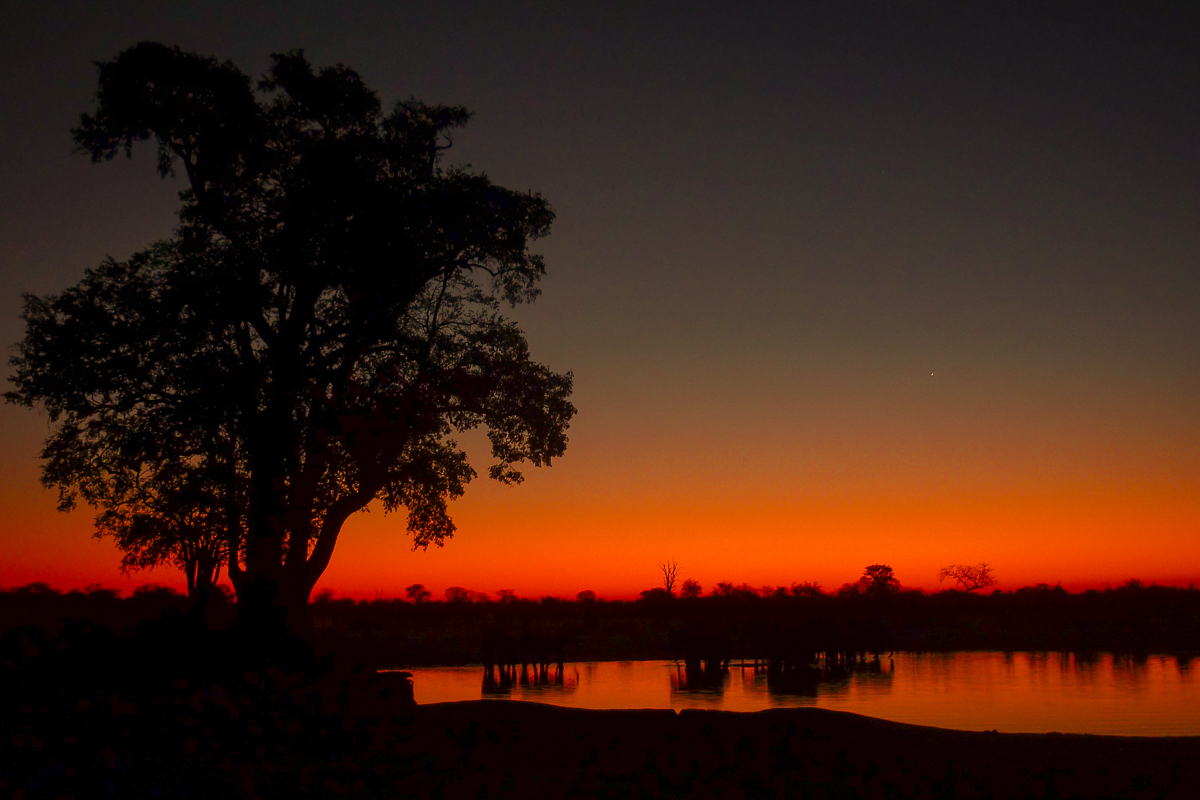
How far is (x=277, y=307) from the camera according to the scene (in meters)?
22.3

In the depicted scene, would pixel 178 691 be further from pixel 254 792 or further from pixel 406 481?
pixel 406 481

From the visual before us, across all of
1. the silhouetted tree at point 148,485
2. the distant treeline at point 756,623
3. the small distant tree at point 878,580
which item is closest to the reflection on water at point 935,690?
the distant treeline at point 756,623

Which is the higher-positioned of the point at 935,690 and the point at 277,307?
the point at 277,307

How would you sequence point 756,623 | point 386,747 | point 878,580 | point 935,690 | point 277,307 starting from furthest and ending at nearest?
point 878,580, point 756,623, point 935,690, point 277,307, point 386,747

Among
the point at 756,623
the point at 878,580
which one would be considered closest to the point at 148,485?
the point at 756,623

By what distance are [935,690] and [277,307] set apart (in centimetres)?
3079

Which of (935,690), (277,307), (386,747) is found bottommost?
(935,690)

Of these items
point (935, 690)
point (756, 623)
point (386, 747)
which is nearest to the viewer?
point (386, 747)

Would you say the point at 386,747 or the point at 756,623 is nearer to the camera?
the point at 386,747

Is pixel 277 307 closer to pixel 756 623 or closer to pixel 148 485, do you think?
pixel 148 485

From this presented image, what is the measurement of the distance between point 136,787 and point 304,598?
12.0 metres

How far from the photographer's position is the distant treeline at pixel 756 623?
5938 centimetres

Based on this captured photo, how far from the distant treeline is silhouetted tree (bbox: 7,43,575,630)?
89.5ft

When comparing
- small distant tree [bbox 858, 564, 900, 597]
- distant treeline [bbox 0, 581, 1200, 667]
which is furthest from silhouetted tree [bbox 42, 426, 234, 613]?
small distant tree [bbox 858, 564, 900, 597]
